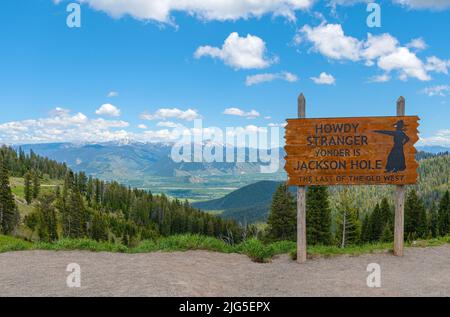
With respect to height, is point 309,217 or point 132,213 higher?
point 309,217

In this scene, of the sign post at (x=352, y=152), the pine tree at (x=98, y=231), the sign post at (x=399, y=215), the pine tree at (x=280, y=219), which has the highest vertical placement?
the sign post at (x=352, y=152)

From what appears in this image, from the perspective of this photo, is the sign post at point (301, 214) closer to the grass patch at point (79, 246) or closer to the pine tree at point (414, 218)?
the grass patch at point (79, 246)

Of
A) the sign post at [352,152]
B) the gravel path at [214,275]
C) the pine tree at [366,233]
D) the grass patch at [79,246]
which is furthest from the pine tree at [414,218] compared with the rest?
the grass patch at [79,246]

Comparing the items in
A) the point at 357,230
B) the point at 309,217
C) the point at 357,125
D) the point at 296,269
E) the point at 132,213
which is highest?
the point at 357,125

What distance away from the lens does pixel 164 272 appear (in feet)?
34.0

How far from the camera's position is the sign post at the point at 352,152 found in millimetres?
13398

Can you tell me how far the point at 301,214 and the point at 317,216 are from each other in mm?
29424

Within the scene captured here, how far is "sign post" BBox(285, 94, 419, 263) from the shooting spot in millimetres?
13398

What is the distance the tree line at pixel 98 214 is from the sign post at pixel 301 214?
76848 millimetres

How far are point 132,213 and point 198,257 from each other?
139907 millimetres

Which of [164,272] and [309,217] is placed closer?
[164,272]
